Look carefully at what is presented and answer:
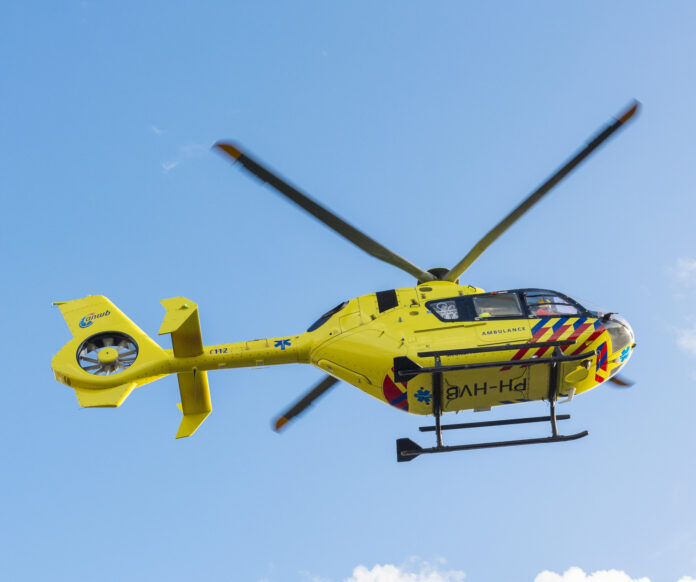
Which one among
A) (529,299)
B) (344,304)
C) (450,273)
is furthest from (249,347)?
(529,299)

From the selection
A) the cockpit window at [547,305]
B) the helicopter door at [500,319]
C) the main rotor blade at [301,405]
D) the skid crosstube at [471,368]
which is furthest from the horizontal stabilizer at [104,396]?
A: the cockpit window at [547,305]

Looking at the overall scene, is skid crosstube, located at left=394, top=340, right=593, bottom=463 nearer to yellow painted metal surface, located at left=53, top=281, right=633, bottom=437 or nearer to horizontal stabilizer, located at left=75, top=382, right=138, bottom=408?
yellow painted metal surface, located at left=53, top=281, right=633, bottom=437

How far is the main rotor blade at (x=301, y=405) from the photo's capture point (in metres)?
16.3

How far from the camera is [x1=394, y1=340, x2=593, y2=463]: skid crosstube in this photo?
1309 centimetres

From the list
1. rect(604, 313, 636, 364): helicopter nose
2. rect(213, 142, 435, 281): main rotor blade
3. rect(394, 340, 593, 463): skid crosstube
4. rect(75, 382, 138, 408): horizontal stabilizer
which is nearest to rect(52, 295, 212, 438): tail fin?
rect(75, 382, 138, 408): horizontal stabilizer

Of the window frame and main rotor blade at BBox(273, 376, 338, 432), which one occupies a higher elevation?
the window frame

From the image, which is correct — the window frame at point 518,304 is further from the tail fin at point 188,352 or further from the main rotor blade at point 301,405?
the tail fin at point 188,352

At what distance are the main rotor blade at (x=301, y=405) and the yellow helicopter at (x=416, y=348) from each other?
5.55ft

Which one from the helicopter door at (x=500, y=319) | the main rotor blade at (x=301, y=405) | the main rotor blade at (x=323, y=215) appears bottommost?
the main rotor blade at (x=301, y=405)

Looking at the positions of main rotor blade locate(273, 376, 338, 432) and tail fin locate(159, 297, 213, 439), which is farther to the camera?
main rotor blade locate(273, 376, 338, 432)

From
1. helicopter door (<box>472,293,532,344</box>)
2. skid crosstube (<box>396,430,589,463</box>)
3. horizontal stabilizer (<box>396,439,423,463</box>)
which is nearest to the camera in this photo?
skid crosstube (<box>396,430,589,463</box>)

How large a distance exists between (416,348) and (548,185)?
4.23 m

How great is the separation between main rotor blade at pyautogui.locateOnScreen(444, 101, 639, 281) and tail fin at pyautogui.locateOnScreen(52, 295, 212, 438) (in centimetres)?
591

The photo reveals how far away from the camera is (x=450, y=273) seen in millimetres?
15586
